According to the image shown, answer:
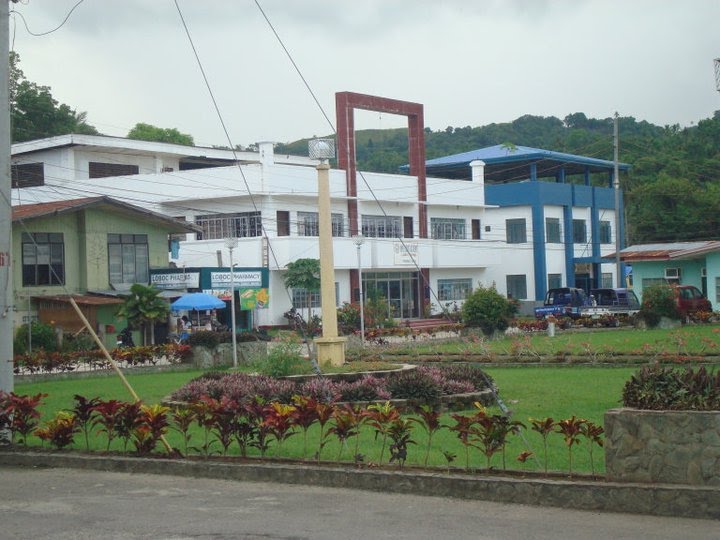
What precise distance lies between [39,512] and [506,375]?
15.3 m

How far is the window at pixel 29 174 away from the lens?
181 feet

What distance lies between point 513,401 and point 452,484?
27.0 feet

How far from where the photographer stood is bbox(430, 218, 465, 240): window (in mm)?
59969

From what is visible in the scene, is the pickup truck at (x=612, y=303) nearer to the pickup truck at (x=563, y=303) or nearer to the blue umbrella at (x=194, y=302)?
the pickup truck at (x=563, y=303)

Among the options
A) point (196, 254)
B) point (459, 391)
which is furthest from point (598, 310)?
point (459, 391)

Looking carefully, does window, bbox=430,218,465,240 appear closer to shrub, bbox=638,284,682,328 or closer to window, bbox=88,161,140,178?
window, bbox=88,161,140,178

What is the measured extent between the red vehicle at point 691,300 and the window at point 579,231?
21.6m

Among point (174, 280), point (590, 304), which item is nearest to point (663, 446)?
point (174, 280)

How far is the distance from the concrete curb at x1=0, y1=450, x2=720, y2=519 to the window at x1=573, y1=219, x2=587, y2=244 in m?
57.9

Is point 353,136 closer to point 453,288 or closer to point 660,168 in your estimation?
point 453,288

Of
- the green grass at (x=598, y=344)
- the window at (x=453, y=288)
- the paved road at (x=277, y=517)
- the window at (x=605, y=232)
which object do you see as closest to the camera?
the paved road at (x=277, y=517)

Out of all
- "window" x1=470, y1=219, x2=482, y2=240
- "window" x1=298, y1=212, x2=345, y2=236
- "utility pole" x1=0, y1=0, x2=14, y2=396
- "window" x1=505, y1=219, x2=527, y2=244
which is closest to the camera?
"utility pole" x1=0, y1=0, x2=14, y2=396

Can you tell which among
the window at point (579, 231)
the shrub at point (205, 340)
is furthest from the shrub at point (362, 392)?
the window at point (579, 231)

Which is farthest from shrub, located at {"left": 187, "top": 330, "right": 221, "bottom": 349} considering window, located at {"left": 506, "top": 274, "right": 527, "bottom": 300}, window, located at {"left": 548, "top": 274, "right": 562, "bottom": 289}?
window, located at {"left": 548, "top": 274, "right": 562, "bottom": 289}
